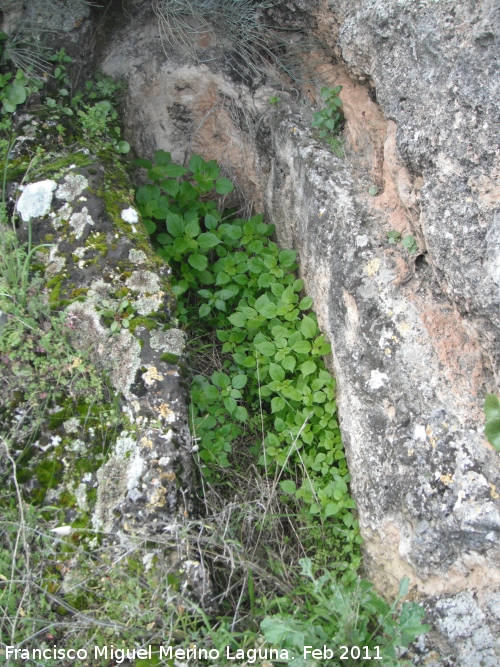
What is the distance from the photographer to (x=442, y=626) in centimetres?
204

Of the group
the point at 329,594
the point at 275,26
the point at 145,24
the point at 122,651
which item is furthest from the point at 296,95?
the point at 122,651

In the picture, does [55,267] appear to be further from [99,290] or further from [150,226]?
[150,226]

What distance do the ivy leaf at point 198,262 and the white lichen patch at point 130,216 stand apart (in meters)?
0.41

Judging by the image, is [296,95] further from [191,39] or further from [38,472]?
[38,472]

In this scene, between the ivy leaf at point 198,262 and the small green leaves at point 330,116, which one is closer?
the small green leaves at point 330,116

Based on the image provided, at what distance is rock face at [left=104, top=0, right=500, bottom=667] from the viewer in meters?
2.02

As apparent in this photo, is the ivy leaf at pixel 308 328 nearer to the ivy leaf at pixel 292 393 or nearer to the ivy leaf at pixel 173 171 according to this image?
the ivy leaf at pixel 292 393

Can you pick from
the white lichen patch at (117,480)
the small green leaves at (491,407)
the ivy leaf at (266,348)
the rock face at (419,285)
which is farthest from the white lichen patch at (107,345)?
the small green leaves at (491,407)

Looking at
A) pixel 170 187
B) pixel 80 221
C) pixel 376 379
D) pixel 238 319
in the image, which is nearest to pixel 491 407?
pixel 376 379

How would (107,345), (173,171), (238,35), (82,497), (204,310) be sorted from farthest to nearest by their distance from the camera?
1. (238,35)
2. (173,171)
3. (204,310)
4. (107,345)
5. (82,497)

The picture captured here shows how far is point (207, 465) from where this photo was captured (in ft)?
8.58

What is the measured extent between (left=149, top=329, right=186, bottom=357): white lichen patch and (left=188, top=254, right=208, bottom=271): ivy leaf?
25.6 inches

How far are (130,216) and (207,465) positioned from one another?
127 centimetres

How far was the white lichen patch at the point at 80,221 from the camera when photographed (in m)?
2.67
